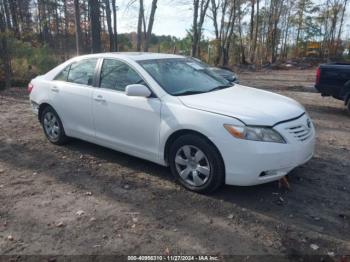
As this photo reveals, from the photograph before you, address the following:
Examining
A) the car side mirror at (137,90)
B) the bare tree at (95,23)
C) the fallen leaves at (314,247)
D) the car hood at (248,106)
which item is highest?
the bare tree at (95,23)

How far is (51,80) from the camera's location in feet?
19.7

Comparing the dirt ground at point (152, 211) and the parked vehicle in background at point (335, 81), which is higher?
the parked vehicle in background at point (335, 81)

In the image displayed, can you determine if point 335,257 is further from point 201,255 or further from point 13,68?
point 13,68

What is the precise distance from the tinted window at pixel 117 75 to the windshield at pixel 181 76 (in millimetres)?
201

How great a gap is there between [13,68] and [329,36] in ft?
75.8

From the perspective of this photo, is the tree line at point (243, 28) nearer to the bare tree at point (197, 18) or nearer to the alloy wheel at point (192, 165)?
the bare tree at point (197, 18)

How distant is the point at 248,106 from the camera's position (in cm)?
417

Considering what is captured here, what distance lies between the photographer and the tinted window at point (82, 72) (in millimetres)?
5405

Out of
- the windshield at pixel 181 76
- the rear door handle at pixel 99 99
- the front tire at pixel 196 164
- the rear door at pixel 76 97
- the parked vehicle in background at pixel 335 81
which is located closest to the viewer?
the front tire at pixel 196 164

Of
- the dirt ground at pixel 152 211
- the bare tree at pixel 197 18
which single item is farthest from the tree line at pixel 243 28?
the dirt ground at pixel 152 211

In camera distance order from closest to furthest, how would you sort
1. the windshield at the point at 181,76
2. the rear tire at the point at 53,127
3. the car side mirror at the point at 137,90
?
the car side mirror at the point at 137,90, the windshield at the point at 181,76, the rear tire at the point at 53,127

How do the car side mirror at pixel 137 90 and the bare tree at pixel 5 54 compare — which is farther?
the bare tree at pixel 5 54

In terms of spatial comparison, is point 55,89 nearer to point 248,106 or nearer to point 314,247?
point 248,106

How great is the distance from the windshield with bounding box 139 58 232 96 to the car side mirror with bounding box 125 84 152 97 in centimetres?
24
